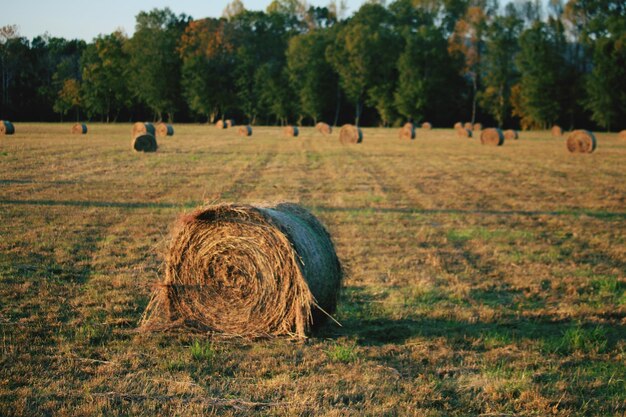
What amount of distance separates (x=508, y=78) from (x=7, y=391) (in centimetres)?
7549

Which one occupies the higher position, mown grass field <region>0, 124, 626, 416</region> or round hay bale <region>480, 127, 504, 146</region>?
round hay bale <region>480, 127, 504, 146</region>

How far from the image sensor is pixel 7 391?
4680mm

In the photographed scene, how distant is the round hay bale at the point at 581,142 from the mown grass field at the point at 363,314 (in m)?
16.9

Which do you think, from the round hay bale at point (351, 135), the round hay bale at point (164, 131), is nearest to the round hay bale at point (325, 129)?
the round hay bale at point (351, 135)

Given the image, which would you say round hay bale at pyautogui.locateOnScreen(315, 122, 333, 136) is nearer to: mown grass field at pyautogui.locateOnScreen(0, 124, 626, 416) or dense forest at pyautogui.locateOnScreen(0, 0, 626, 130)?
dense forest at pyautogui.locateOnScreen(0, 0, 626, 130)

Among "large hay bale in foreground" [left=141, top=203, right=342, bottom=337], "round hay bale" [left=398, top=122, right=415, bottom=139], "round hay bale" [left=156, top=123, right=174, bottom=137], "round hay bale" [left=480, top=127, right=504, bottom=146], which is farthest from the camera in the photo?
"round hay bale" [left=398, top=122, right=415, bottom=139]

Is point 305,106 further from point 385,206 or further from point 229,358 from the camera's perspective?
point 229,358

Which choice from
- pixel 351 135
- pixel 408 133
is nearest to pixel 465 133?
pixel 408 133

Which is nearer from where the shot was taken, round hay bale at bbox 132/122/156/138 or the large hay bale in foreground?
the large hay bale in foreground

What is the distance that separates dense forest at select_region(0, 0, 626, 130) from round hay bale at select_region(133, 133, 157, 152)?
51.4 m

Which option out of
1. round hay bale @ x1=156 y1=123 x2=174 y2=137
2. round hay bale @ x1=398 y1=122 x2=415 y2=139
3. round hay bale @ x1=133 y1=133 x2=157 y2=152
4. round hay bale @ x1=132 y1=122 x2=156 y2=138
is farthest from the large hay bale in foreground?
round hay bale @ x1=398 y1=122 x2=415 y2=139

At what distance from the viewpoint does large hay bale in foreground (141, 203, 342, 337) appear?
6.12 metres

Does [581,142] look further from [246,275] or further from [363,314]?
[246,275]

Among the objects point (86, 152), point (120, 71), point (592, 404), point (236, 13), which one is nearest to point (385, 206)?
point (592, 404)
